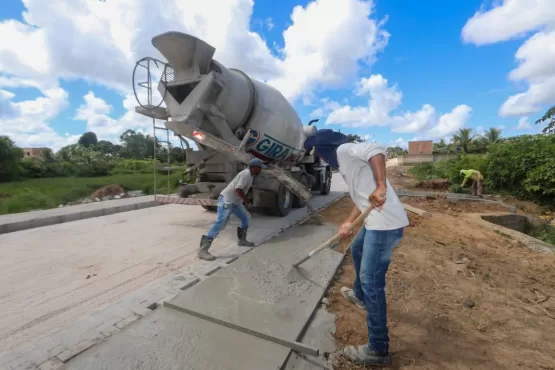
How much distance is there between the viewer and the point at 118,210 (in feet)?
25.2

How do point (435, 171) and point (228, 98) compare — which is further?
point (435, 171)

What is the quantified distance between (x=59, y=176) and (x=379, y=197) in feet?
88.5

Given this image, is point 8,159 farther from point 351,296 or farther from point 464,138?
point 464,138

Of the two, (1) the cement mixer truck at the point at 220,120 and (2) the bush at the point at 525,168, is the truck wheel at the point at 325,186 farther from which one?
(2) the bush at the point at 525,168

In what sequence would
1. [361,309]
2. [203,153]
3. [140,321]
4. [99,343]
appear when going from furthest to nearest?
1. [203,153]
2. [361,309]
3. [140,321]
4. [99,343]

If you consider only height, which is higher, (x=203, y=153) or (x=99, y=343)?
(x=203, y=153)

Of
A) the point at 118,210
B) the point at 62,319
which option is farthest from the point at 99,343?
the point at 118,210

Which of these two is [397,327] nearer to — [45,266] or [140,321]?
[140,321]

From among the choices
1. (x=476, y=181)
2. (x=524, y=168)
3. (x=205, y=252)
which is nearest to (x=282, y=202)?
(x=205, y=252)

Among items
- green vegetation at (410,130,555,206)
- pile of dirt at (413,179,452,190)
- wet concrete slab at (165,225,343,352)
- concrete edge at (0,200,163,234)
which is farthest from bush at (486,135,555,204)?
concrete edge at (0,200,163,234)

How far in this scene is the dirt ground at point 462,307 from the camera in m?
2.27

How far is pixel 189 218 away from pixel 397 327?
5344mm

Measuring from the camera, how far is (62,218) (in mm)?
6473

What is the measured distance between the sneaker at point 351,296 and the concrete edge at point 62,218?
640 centimetres
